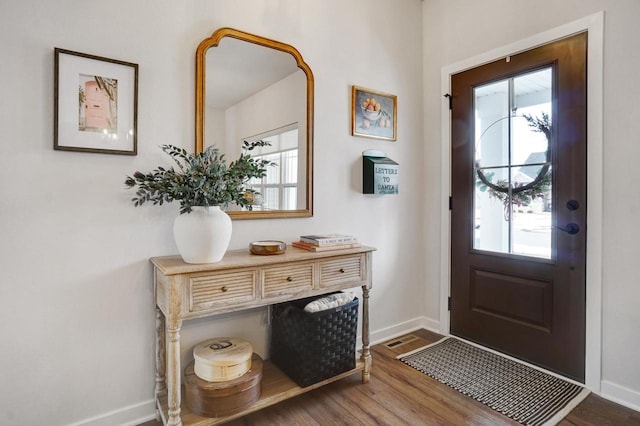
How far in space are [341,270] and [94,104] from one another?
151 centimetres

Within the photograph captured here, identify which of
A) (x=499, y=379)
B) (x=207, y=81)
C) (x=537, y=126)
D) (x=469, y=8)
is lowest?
(x=499, y=379)

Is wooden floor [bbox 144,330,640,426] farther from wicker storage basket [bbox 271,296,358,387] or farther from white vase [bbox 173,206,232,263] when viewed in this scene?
white vase [bbox 173,206,232,263]

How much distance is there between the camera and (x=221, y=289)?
1569 mm

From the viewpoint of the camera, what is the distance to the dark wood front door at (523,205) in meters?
2.09

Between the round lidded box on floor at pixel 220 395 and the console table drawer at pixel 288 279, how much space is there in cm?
43

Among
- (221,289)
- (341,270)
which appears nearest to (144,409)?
(221,289)

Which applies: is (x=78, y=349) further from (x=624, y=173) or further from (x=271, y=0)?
(x=624, y=173)

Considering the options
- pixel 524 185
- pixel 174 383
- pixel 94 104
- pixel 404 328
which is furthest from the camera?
pixel 404 328

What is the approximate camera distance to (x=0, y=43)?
1.43 m

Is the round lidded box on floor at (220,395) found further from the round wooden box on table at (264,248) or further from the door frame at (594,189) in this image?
the door frame at (594,189)

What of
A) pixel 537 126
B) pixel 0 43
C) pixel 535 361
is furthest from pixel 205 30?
pixel 535 361

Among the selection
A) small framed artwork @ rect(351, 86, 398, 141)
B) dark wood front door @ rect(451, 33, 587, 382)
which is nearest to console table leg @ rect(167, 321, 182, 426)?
small framed artwork @ rect(351, 86, 398, 141)

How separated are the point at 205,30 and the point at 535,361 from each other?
2916 mm

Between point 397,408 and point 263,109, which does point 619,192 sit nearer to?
point 397,408
